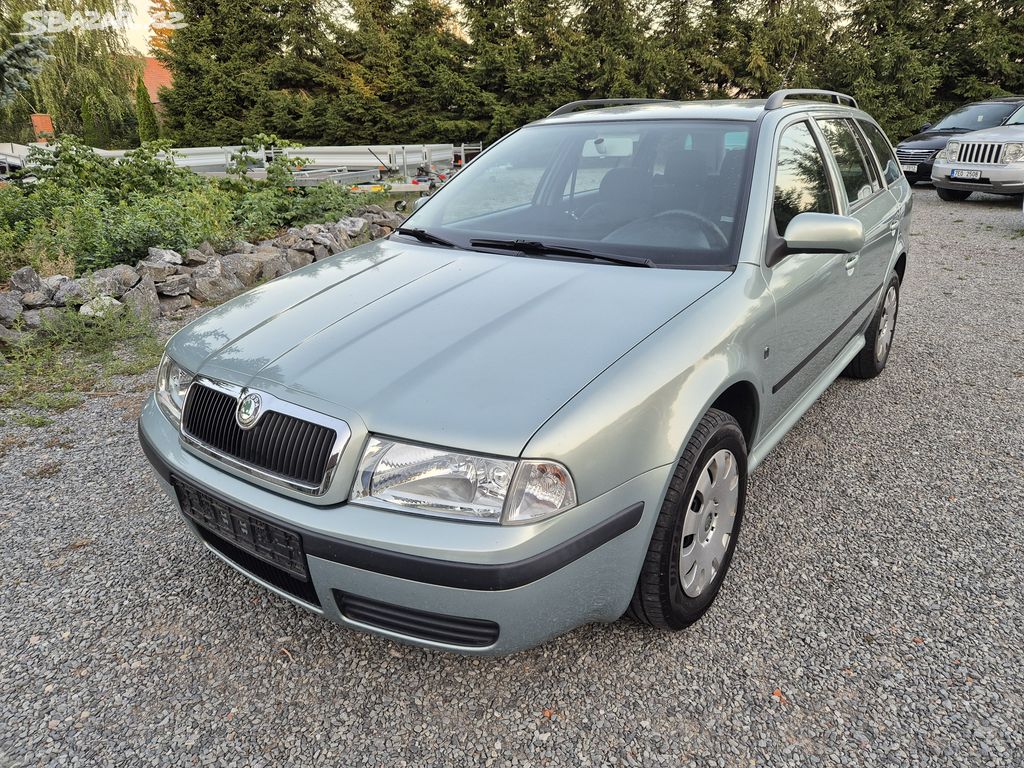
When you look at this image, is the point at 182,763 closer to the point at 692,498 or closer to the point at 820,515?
the point at 692,498

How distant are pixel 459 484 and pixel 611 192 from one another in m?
1.66

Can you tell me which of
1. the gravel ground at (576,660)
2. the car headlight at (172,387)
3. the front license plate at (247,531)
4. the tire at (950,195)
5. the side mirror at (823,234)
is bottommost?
the tire at (950,195)

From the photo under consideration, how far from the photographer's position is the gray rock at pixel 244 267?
620 centimetres

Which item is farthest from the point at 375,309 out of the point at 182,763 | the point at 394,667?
the point at 182,763

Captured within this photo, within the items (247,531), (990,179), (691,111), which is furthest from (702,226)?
(990,179)

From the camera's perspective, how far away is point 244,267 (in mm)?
6230

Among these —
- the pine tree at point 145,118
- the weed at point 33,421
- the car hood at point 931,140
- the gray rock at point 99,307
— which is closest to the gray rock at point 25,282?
the gray rock at point 99,307

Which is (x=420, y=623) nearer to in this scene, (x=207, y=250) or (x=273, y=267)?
(x=273, y=267)

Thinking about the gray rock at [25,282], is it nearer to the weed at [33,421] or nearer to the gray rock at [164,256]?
the gray rock at [164,256]

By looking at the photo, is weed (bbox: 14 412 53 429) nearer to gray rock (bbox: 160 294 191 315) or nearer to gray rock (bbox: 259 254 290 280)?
gray rock (bbox: 160 294 191 315)

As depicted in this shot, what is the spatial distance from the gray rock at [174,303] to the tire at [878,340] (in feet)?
16.4

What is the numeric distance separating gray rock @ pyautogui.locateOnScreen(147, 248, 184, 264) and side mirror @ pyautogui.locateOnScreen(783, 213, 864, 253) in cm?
531

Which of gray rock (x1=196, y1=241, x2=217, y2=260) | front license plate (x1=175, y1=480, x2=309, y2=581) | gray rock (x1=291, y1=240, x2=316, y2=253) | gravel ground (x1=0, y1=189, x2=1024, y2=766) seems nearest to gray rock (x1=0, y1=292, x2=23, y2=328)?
gray rock (x1=196, y1=241, x2=217, y2=260)

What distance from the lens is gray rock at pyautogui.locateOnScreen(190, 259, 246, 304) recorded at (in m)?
5.84
